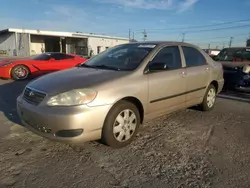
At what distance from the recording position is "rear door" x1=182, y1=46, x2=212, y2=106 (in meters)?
4.80

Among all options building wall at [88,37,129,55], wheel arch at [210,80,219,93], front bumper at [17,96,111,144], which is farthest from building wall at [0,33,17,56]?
front bumper at [17,96,111,144]

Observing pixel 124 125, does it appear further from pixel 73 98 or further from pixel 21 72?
pixel 21 72

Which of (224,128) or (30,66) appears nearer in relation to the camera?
(224,128)

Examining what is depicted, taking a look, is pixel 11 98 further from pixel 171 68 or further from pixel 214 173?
pixel 214 173

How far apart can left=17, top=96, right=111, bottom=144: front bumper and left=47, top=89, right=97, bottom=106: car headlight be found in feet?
0.23

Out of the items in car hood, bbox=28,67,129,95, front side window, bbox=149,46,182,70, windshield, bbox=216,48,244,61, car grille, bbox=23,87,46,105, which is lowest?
car grille, bbox=23,87,46,105

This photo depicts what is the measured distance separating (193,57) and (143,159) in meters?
2.65

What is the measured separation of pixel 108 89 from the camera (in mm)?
3383

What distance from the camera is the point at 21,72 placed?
10.2 m

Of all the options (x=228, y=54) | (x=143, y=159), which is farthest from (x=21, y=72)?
(x=143, y=159)

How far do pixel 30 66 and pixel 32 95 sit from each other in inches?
293

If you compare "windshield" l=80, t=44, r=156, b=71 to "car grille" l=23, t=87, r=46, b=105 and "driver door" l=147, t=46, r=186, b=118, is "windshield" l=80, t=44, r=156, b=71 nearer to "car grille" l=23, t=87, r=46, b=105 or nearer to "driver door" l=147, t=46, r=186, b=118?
"driver door" l=147, t=46, r=186, b=118

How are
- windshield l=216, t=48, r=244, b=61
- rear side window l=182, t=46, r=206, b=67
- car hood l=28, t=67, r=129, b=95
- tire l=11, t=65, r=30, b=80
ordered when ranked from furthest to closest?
tire l=11, t=65, r=30, b=80
windshield l=216, t=48, r=244, b=61
rear side window l=182, t=46, r=206, b=67
car hood l=28, t=67, r=129, b=95

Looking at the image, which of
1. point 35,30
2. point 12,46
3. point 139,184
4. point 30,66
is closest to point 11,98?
point 30,66
